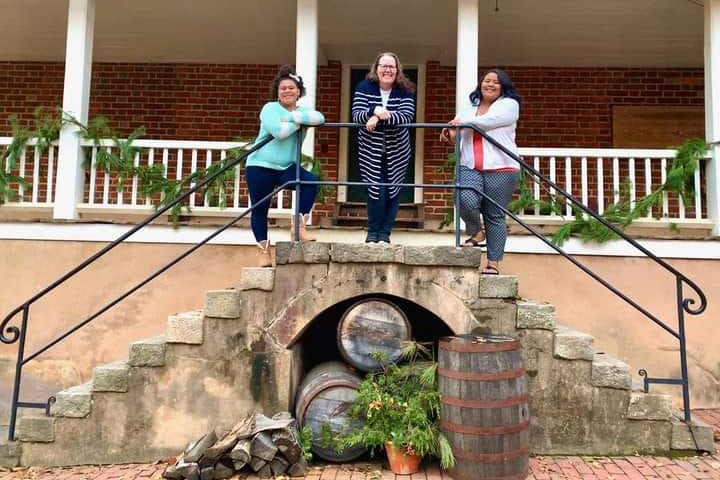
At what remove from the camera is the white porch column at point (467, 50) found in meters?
5.02

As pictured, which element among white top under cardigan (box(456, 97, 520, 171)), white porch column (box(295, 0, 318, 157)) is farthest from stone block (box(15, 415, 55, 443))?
white top under cardigan (box(456, 97, 520, 171))

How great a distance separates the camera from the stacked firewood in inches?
123

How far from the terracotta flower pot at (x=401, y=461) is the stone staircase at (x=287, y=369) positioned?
75 centimetres

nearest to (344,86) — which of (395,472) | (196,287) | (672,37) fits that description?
(196,287)

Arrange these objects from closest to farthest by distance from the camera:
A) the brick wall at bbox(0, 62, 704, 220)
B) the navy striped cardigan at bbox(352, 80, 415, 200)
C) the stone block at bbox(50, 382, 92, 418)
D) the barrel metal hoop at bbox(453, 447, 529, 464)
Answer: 1. the barrel metal hoop at bbox(453, 447, 529, 464)
2. the stone block at bbox(50, 382, 92, 418)
3. the navy striped cardigan at bbox(352, 80, 415, 200)
4. the brick wall at bbox(0, 62, 704, 220)

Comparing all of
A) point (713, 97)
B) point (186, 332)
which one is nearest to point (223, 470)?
point (186, 332)

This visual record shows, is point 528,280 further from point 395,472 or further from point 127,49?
point 127,49

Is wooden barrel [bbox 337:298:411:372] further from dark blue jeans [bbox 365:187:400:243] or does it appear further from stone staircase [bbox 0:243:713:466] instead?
dark blue jeans [bbox 365:187:400:243]

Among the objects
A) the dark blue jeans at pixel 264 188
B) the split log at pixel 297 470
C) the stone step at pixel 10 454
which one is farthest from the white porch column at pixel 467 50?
the stone step at pixel 10 454

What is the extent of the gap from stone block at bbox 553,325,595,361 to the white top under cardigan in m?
1.20

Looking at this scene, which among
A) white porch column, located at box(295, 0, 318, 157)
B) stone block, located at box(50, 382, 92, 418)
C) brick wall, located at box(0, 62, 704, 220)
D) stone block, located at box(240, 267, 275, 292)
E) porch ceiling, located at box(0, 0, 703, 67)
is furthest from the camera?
brick wall, located at box(0, 62, 704, 220)

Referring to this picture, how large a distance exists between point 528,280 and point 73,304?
4.19 meters

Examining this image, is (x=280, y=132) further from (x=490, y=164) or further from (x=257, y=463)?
(x=257, y=463)

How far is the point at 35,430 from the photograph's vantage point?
11.3 ft
